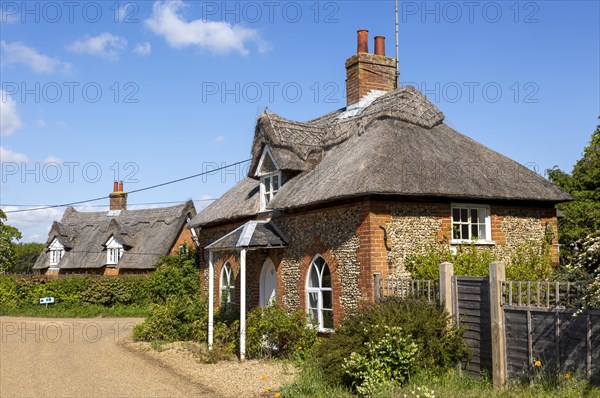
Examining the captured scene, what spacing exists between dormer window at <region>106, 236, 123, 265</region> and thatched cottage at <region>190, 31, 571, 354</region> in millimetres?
23892

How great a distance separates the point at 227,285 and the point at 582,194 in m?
15.1

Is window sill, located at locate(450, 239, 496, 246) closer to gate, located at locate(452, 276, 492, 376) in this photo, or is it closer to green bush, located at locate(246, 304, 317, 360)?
gate, located at locate(452, 276, 492, 376)

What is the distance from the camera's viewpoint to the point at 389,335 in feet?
33.3

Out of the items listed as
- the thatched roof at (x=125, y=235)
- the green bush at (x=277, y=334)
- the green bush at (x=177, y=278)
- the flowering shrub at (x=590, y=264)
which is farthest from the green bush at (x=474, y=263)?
the thatched roof at (x=125, y=235)

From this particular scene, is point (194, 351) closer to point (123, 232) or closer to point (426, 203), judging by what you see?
point (426, 203)

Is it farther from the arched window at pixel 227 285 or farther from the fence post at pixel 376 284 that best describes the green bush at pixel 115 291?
the fence post at pixel 376 284

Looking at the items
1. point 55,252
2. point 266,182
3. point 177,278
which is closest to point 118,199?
point 55,252

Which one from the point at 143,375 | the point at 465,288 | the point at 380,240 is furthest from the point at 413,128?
the point at 143,375

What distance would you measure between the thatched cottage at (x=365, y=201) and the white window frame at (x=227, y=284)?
4.96ft

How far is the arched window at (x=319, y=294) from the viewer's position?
49.4 feet

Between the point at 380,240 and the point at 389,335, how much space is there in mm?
3681

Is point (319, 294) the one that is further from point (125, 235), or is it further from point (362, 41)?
point (125, 235)

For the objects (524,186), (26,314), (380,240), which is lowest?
(26,314)

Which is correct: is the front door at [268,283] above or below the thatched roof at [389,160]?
below
